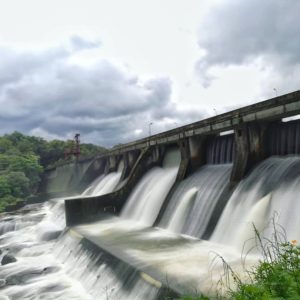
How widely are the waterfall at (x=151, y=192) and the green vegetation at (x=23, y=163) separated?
1679cm

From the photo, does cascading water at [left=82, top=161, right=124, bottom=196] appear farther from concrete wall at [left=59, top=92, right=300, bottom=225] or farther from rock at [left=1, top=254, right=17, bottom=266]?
rock at [left=1, top=254, right=17, bottom=266]

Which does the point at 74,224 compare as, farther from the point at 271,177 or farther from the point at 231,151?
the point at 271,177

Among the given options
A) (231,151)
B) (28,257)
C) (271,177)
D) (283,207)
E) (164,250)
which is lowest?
(28,257)

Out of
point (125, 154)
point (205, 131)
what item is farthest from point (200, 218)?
point (125, 154)

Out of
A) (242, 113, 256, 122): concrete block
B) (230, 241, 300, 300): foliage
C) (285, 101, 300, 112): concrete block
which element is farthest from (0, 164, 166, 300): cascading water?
(242, 113, 256, 122): concrete block

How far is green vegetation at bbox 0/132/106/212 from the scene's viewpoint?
41.4 metres

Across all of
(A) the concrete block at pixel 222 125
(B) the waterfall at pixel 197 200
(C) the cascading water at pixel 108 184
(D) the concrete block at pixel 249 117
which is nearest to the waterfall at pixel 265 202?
(B) the waterfall at pixel 197 200

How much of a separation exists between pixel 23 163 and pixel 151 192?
35688 millimetres

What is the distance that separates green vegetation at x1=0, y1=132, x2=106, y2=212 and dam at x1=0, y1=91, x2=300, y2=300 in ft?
55.8

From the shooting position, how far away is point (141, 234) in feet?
45.4

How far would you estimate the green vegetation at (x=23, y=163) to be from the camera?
1628 inches

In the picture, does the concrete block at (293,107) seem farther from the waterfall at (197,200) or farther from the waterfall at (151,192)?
the waterfall at (151,192)

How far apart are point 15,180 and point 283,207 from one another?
1512 inches

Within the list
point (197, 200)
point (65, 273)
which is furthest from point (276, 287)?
point (197, 200)
